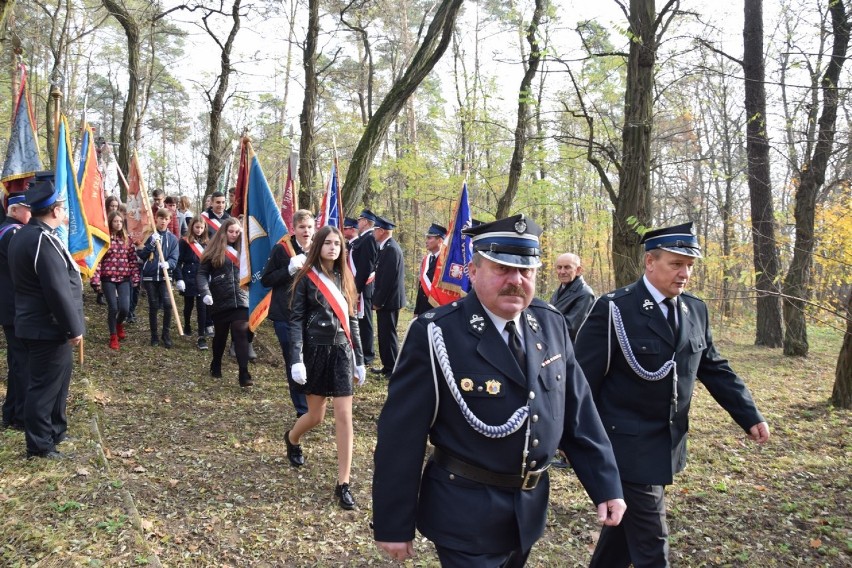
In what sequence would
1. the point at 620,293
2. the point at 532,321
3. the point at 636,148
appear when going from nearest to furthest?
the point at 532,321
the point at 620,293
the point at 636,148

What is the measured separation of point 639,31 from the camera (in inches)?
271

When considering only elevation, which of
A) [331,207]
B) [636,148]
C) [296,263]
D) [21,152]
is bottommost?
[296,263]

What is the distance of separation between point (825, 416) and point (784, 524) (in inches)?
145

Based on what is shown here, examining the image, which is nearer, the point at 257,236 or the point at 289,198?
the point at 257,236

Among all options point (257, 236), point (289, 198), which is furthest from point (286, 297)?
point (289, 198)

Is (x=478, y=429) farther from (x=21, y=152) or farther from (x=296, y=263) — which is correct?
(x=21, y=152)

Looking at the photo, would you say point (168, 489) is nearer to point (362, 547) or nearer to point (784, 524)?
point (362, 547)

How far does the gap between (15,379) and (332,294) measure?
342 cm

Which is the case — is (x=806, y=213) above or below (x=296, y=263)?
above

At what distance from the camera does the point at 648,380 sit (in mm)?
3359

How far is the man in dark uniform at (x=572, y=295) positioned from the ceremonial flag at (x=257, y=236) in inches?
136

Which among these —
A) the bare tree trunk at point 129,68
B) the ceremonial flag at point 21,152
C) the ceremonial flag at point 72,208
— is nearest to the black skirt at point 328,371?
the ceremonial flag at point 72,208

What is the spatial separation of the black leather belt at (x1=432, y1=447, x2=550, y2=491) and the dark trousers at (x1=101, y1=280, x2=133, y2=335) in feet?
28.0

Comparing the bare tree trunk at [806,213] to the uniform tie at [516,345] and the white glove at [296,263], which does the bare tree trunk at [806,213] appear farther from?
the uniform tie at [516,345]
